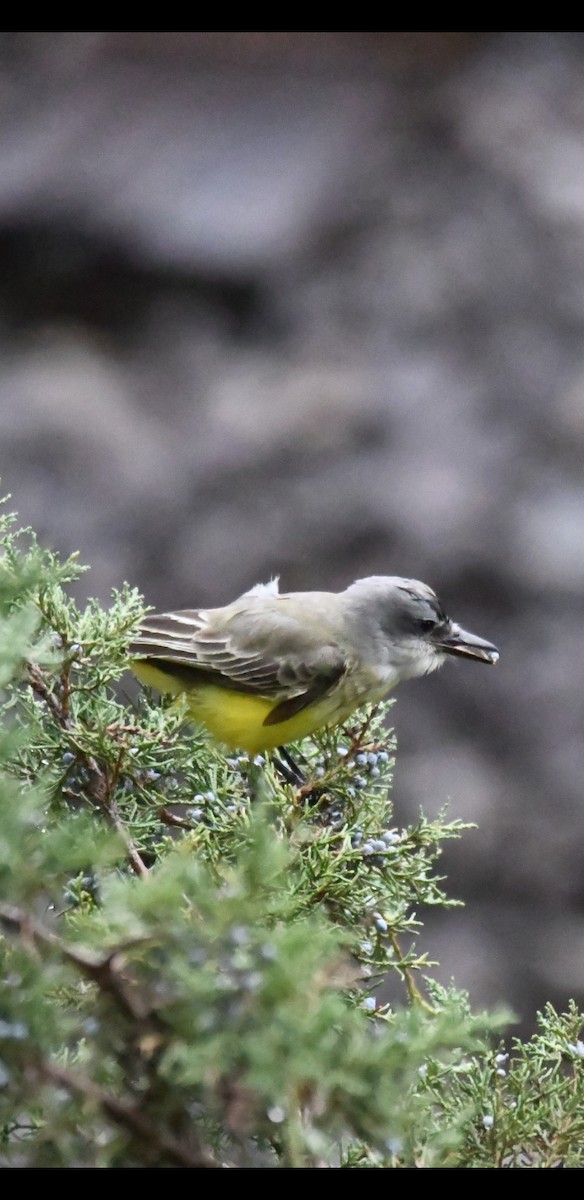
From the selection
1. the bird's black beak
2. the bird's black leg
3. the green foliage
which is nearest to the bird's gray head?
the bird's black beak

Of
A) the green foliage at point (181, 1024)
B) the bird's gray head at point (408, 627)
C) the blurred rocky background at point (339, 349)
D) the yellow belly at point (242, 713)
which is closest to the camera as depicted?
the green foliage at point (181, 1024)

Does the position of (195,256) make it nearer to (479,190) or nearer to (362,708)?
(479,190)

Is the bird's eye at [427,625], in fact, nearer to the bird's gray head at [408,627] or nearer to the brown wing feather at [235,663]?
the bird's gray head at [408,627]

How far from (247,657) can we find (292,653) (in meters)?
0.04

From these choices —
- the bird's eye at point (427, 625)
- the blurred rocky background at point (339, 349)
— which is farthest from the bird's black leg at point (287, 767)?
the blurred rocky background at point (339, 349)

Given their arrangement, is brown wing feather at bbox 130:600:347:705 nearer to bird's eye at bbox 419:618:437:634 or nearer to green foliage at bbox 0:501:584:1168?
bird's eye at bbox 419:618:437:634

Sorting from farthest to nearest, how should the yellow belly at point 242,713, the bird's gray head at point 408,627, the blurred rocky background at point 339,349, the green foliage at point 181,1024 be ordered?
1. the blurred rocky background at point 339,349
2. the bird's gray head at point 408,627
3. the yellow belly at point 242,713
4. the green foliage at point 181,1024

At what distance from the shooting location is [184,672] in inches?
36.4

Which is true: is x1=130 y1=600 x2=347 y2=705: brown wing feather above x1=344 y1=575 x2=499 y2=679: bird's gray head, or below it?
below

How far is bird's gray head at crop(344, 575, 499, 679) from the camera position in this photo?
3.27ft

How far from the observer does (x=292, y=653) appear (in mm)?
954

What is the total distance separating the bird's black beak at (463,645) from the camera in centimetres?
104
